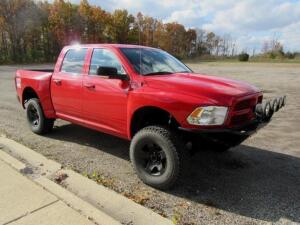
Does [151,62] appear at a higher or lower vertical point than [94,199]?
higher

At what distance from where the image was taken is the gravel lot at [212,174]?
357cm

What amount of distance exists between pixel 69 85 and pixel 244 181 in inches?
124

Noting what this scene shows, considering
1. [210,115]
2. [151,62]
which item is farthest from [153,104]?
[151,62]

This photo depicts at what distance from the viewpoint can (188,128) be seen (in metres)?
3.78

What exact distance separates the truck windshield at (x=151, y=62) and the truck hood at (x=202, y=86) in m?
0.29

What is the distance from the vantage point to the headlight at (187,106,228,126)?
3.67 metres

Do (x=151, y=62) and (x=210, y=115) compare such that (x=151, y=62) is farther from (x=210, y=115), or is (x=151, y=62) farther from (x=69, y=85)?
(x=210, y=115)

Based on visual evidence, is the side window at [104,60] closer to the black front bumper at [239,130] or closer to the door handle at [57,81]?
the door handle at [57,81]

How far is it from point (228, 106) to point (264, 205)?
120cm

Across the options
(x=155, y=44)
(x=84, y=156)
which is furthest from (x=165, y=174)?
(x=155, y=44)

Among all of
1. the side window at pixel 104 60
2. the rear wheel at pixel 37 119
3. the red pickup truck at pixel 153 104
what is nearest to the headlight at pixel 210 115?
the red pickup truck at pixel 153 104

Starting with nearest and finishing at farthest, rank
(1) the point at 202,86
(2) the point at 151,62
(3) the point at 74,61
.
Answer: (1) the point at 202,86 < (2) the point at 151,62 < (3) the point at 74,61

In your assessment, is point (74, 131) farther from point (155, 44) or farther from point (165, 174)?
point (155, 44)

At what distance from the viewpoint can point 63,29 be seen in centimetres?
5434
